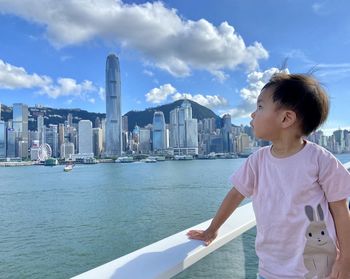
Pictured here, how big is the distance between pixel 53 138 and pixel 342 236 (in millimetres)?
96305

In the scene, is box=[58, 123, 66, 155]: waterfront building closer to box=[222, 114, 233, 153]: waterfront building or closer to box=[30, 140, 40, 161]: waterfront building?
box=[30, 140, 40, 161]: waterfront building

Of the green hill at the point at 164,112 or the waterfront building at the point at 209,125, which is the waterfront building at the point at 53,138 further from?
the waterfront building at the point at 209,125

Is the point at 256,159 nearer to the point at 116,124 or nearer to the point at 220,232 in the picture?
the point at 220,232

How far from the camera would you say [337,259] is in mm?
799

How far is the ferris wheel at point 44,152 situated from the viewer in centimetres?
7928

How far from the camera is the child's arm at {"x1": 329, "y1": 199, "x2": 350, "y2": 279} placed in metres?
0.78

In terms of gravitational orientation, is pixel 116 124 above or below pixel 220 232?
above

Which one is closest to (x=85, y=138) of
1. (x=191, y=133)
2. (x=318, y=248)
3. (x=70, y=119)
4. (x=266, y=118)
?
(x=70, y=119)

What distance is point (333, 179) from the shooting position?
0.81 metres

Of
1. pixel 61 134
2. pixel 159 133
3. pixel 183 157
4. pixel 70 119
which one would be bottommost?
pixel 183 157

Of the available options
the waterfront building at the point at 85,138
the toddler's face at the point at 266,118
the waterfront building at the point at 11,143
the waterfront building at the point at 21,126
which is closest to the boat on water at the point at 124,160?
the waterfront building at the point at 85,138

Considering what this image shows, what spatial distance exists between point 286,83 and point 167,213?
47.2 feet

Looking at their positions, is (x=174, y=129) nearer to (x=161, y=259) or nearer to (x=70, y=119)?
(x=70, y=119)

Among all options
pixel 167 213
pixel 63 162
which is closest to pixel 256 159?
pixel 167 213
